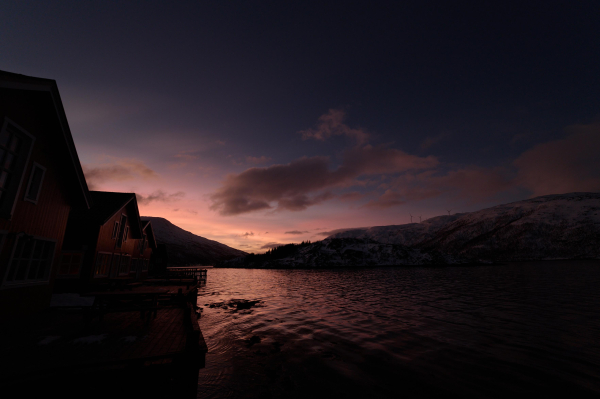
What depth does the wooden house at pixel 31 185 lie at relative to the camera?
10250 mm

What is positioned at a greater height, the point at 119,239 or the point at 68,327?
the point at 119,239

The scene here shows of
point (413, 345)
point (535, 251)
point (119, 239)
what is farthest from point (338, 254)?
point (535, 251)

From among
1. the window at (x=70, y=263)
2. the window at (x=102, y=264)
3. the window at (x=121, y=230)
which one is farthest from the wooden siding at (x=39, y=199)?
the window at (x=121, y=230)

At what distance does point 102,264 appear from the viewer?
2353 cm

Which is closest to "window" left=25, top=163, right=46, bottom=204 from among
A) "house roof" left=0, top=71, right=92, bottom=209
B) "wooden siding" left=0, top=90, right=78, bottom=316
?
"wooden siding" left=0, top=90, right=78, bottom=316

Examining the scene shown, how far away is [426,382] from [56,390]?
9.42 m

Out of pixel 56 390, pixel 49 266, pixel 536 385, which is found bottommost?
pixel 536 385

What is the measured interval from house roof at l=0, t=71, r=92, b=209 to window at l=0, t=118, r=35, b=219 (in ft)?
4.75

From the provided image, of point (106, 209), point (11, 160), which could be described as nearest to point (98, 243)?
point (106, 209)

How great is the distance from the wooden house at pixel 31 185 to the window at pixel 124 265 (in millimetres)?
16022

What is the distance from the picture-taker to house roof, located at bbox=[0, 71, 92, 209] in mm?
9500

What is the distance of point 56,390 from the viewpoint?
5500 millimetres

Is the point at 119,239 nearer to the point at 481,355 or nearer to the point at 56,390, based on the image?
the point at 56,390

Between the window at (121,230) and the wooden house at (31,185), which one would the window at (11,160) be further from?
the window at (121,230)
